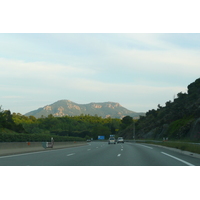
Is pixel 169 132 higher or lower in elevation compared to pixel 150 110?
lower

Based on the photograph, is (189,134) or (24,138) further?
(189,134)

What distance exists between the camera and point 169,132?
7600 cm

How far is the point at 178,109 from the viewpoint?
9100 centimetres

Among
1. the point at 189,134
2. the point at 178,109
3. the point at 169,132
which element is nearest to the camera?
the point at 189,134
